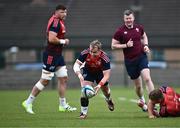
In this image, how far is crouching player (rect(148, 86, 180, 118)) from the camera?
11.7m

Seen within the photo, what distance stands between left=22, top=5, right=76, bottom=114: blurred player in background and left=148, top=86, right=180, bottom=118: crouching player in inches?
104

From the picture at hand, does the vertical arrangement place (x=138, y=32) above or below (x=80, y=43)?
above

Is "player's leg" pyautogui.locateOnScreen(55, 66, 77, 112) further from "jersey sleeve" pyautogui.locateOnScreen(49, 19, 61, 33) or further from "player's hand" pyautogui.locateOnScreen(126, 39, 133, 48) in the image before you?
"player's hand" pyautogui.locateOnScreen(126, 39, 133, 48)

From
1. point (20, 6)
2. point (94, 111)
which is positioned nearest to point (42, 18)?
point (20, 6)

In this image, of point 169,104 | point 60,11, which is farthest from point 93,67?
point 169,104

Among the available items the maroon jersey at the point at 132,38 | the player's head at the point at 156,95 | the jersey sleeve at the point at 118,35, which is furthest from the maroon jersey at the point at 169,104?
the jersey sleeve at the point at 118,35

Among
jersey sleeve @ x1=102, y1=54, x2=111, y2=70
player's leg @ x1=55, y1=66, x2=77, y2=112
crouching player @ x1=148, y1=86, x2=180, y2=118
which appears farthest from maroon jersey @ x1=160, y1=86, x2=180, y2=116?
player's leg @ x1=55, y1=66, x2=77, y2=112

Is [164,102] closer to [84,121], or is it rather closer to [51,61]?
[84,121]

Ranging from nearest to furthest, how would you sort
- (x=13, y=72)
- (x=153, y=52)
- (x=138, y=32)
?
(x=138, y=32) < (x=13, y=72) < (x=153, y=52)

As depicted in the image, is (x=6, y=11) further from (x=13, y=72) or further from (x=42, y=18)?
(x=13, y=72)

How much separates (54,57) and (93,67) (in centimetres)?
138

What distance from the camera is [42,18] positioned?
3281 cm

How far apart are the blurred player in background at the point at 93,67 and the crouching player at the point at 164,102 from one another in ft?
3.41

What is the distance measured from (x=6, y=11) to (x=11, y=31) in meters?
1.19
